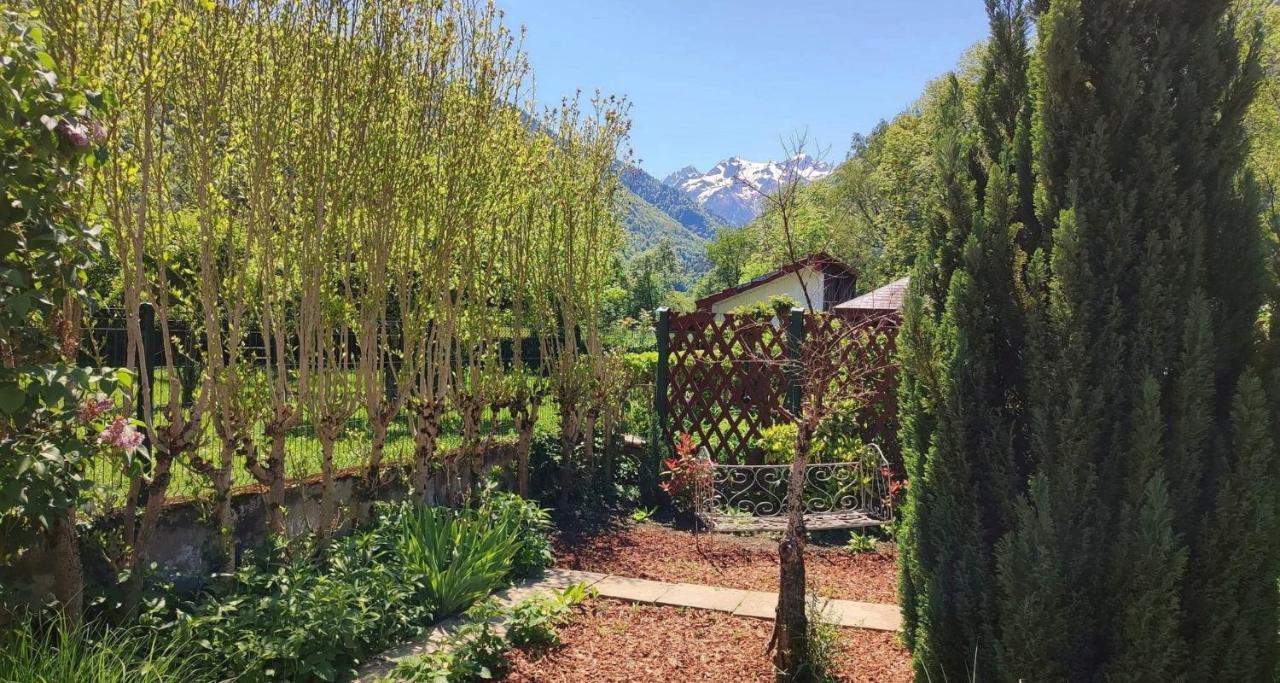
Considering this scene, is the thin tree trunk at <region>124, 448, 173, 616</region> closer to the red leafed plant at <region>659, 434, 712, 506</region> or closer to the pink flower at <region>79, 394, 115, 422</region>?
the pink flower at <region>79, 394, 115, 422</region>

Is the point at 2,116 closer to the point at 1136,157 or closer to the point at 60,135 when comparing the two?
the point at 60,135

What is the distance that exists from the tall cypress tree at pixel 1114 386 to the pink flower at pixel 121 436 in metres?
2.83

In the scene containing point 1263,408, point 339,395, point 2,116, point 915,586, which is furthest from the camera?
point 339,395

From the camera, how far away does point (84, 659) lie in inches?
97.5

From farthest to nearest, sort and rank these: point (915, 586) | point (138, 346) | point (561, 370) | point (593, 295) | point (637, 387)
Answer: point (637, 387) < point (593, 295) < point (561, 370) < point (138, 346) < point (915, 586)

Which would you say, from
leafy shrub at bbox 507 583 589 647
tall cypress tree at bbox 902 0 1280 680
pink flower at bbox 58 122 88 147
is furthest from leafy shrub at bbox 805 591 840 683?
pink flower at bbox 58 122 88 147

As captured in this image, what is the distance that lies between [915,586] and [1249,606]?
1.01 metres

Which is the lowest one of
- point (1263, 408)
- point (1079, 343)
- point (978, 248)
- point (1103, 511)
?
point (1103, 511)

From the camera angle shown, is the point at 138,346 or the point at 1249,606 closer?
the point at 1249,606

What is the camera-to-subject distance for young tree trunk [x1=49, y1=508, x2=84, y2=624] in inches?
117

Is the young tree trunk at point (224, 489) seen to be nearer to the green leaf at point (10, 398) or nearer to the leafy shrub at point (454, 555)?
the leafy shrub at point (454, 555)

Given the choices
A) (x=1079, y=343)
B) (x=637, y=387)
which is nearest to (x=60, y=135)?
(x=1079, y=343)

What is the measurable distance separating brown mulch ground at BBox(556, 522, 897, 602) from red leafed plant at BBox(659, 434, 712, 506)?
0.46 meters

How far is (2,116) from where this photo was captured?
207 cm
